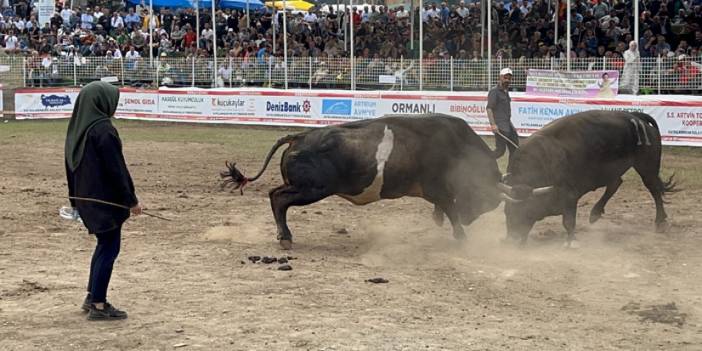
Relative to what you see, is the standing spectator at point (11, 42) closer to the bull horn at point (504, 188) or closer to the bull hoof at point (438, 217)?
the bull hoof at point (438, 217)

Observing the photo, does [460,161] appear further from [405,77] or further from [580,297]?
[405,77]

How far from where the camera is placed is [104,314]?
7.95m

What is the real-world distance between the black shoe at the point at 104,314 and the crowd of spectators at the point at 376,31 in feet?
59.0

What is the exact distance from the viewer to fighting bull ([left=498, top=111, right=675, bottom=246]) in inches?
449

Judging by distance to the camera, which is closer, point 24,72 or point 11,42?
point 24,72

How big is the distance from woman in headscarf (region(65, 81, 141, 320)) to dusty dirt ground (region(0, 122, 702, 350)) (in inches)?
11.6

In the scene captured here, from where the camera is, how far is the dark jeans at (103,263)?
26.2 ft

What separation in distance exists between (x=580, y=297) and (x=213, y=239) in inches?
173

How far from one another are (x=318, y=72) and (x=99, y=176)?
71.8 feet

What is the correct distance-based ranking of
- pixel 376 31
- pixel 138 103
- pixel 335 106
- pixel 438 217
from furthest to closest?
pixel 376 31
pixel 138 103
pixel 335 106
pixel 438 217

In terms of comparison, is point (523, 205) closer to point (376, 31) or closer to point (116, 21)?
point (376, 31)

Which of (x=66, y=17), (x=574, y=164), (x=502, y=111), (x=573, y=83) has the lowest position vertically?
(x=574, y=164)

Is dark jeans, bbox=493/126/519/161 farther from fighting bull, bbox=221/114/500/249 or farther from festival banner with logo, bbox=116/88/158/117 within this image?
festival banner with logo, bbox=116/88/158/117

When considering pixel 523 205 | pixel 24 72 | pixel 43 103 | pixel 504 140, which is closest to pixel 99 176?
pixel 523 205
